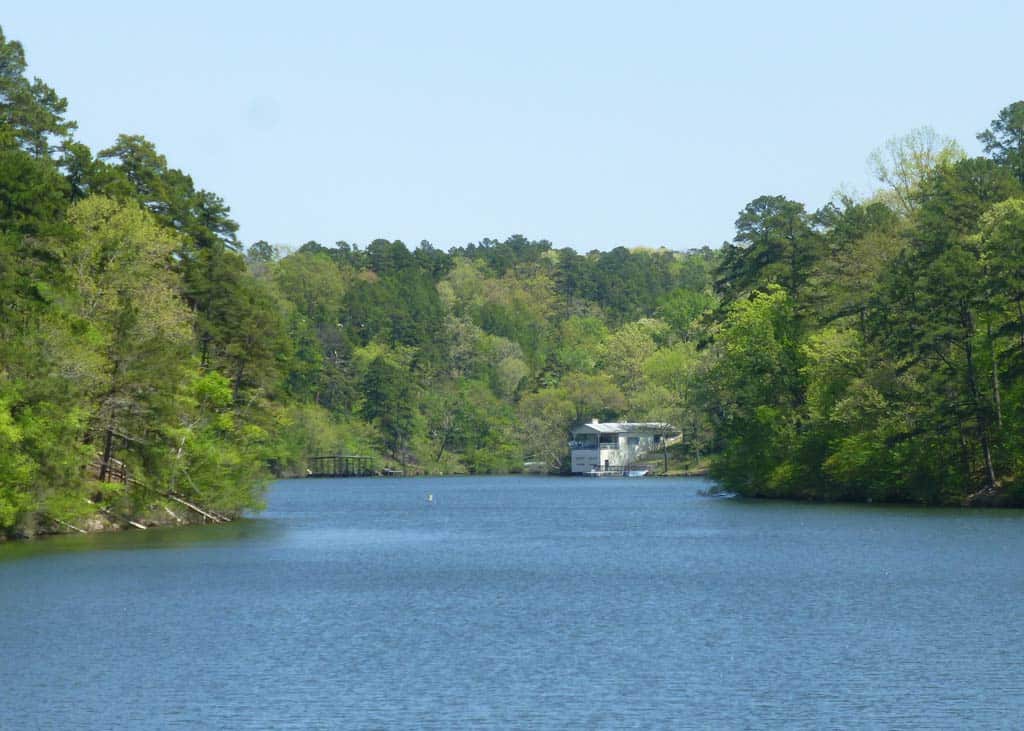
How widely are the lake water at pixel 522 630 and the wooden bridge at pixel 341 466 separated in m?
107

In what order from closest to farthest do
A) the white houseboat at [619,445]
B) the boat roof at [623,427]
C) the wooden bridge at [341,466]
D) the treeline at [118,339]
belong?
the treeline at [118,339] → the white houseboat at [619,445] → the boat roof at [623,427] → the wooden bridge at [341,466]

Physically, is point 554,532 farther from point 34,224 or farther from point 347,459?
point 347,459

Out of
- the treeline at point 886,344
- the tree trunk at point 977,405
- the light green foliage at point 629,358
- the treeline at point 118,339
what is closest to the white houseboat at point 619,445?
the light green foliage at point 629,358

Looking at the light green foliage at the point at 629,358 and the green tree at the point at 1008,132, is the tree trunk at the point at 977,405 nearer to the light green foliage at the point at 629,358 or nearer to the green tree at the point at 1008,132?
the green tree at the point at 1008,132

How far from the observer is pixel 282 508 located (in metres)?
98.4

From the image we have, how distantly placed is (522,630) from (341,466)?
143 metres

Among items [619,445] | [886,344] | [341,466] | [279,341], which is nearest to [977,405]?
[886,344]

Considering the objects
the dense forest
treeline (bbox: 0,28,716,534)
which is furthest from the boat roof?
treeline (bbox: 0,28,716,534)

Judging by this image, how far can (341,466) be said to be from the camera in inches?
7028

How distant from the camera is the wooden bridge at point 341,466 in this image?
17575 centimetres

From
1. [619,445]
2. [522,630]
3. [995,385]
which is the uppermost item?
[619,445]

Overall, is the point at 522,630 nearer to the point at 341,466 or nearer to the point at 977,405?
the point at 977,405

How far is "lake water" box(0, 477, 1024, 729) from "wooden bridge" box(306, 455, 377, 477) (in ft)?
352

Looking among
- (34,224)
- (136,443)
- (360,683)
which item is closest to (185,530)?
(136,443)
